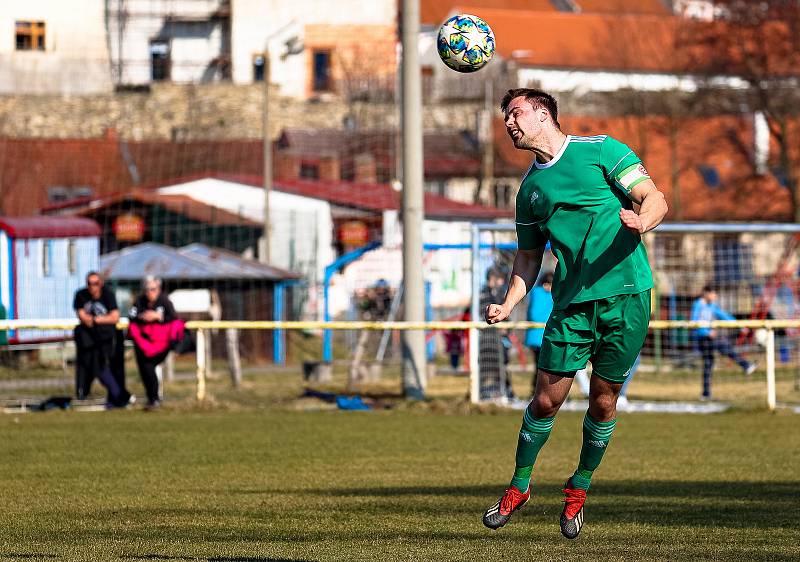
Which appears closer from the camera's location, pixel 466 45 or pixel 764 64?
pixel 466 45

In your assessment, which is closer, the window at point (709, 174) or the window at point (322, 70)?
the window at point (709, 174)

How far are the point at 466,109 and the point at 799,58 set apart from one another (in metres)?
14.8

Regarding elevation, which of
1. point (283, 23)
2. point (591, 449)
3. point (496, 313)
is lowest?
point (591, 449)

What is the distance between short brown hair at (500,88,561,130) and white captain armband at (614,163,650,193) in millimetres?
434

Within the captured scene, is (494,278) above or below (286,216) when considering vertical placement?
below

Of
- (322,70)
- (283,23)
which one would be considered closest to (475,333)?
(283,23)

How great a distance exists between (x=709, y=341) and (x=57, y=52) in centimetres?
4173

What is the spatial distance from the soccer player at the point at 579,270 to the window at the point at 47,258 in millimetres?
20512

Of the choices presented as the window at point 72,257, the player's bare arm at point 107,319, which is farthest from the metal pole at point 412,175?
the window at point 72,257

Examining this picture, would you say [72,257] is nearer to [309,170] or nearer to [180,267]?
Answer: [180,267]

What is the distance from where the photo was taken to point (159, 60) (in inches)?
2532

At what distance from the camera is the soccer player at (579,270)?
763cm

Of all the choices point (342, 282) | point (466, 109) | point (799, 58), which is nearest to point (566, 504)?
point (342, 282)

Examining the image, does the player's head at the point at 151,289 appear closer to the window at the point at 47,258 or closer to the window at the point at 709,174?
the window at the point at 47,258
